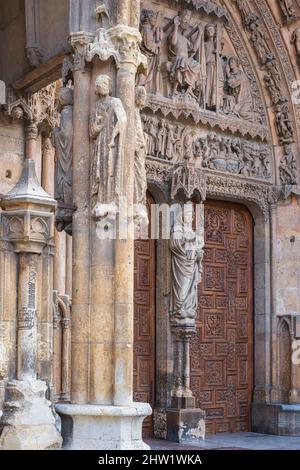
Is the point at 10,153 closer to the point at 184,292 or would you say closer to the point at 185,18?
the point at 184,292

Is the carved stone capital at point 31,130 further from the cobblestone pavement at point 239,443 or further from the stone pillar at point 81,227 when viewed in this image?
the cobblestone pavement at point 239,443

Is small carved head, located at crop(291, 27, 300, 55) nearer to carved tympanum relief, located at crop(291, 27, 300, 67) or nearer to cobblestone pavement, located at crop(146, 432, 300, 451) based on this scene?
carved tympanum relief, located at crop(291, 27, 300, 67)

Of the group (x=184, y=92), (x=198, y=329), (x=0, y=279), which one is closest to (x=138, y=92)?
(x=0, y=279)

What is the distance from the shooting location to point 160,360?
1195 centimetres

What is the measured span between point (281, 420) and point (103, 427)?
595cm

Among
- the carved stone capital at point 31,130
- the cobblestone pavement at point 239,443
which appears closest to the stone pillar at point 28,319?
the carved stone capital at point 31,130

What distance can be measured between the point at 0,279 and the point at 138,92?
2463 mm

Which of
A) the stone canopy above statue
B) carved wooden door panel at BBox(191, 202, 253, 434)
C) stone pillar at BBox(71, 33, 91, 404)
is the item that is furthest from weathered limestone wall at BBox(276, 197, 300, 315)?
stone pillar at BBox(71, 33, 91, 404)

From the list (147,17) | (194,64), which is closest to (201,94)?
(194,64)

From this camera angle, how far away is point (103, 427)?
7.45 meters

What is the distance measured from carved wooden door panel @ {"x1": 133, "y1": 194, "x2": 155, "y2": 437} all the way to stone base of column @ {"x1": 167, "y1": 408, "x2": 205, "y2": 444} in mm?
437

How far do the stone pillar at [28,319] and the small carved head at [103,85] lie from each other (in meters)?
1.19

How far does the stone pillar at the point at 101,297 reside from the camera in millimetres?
7477

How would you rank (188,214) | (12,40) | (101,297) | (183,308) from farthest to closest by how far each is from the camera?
1. (188,214)
2. (183,308)
3. (12,40)
4. (101,297)
